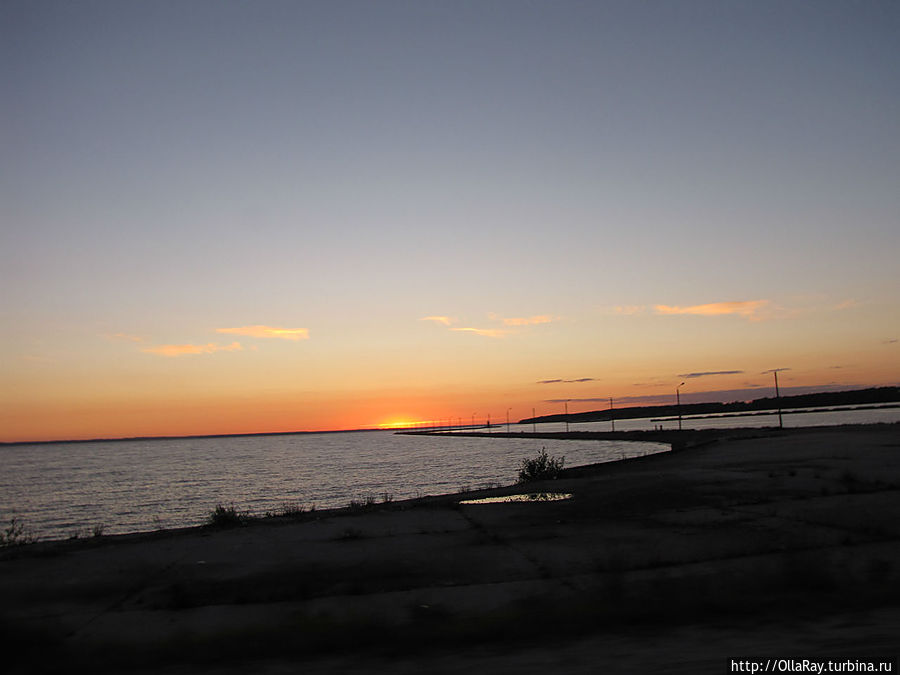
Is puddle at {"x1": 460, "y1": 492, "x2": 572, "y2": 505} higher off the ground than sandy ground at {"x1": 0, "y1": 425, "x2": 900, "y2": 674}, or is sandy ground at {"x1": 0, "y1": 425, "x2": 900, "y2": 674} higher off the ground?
sandy ground at {"x1": 0, "y1": 425, "x2": 900, "y2": 674}

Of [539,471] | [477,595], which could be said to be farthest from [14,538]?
[539,471]

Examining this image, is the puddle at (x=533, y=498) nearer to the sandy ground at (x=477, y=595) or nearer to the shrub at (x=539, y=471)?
the sandy ground at (x=477, y=595)

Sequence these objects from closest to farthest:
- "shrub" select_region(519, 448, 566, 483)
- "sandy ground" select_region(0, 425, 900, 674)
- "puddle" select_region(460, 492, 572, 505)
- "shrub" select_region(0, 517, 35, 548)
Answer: "sandy ground" select_region(0, 425, 900, 674), "shrub" select_region(0, 517, 35, 548), "puddle" select_region(460, 492, 572, 505), "shrub" select_region(519, 448, 566, 483)

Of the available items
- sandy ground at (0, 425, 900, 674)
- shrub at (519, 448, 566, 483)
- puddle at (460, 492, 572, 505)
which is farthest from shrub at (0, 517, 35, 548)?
shrub at (519, 448, 566, 483)

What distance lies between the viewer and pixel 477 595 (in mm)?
6410

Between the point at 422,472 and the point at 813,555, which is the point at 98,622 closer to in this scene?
the point at 813,555

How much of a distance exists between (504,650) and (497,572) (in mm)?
2299

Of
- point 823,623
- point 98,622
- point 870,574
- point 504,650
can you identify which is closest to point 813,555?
point 870,574

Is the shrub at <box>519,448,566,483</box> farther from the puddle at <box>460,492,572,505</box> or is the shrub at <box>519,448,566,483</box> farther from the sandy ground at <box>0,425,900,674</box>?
the sandy ground at <box>0,425,900,674</box>

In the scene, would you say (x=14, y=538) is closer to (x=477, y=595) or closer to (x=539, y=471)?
(x=477, y=595)

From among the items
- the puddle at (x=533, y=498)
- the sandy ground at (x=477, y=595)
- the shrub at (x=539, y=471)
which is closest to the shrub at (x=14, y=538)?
the sandy ground at (x=477, y=595)

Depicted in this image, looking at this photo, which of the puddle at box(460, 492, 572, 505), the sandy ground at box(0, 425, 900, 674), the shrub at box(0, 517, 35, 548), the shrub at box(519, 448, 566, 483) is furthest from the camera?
the shrub at box(519, 448, 566, 483)

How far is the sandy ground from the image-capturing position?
4.96 m

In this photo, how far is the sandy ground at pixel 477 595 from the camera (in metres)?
4.96
